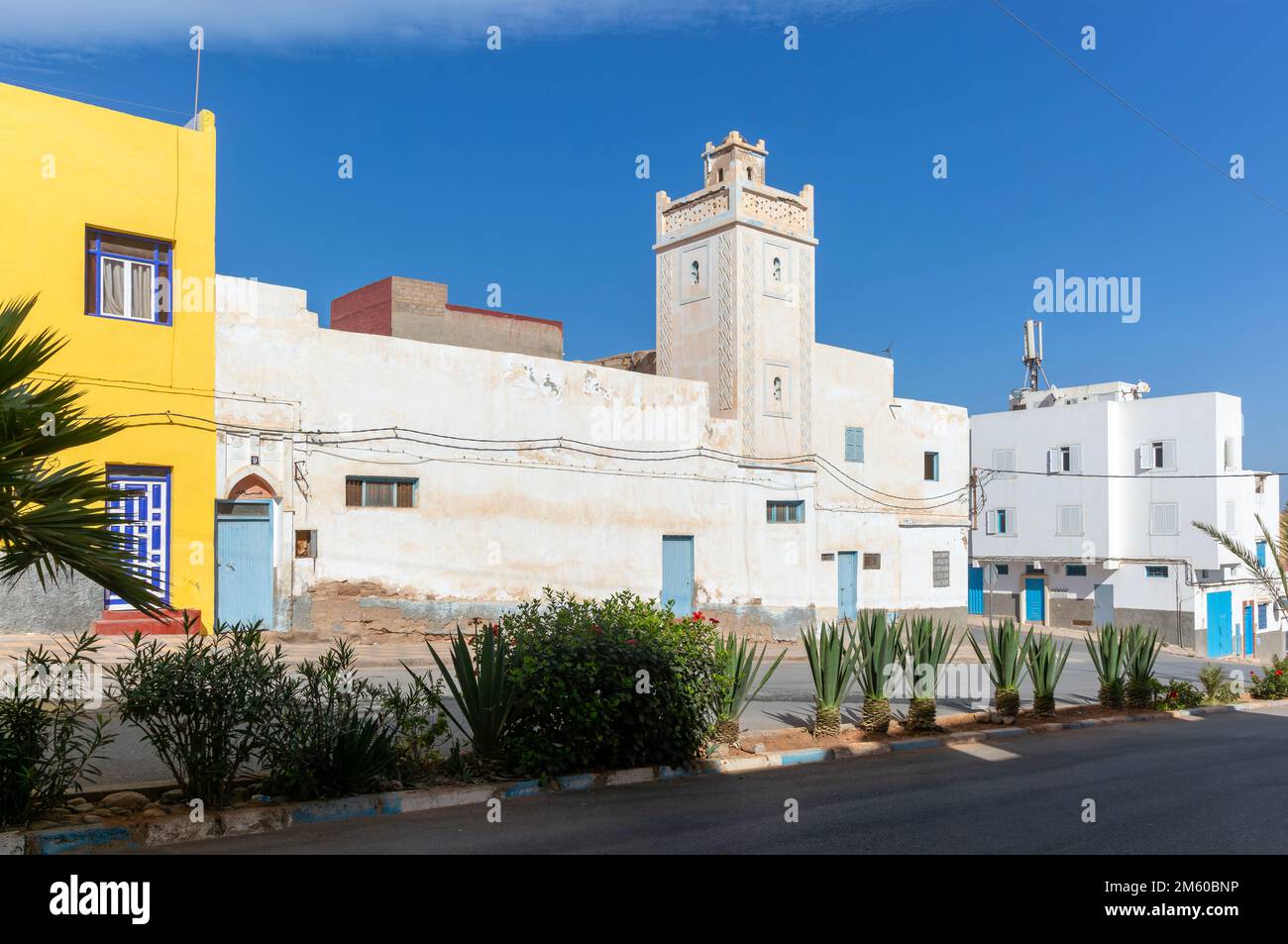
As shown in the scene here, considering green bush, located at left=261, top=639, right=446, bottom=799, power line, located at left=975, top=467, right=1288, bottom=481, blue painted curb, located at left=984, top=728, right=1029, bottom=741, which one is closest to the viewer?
green bush, located at left=261, top=639, right=446, bottom=799

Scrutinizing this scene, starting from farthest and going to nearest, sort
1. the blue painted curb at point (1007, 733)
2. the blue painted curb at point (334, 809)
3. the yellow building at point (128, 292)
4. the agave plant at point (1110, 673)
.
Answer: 1. the yellow building at point (128, 292)
2. the agave plant at point (1110, 673)
3. the blue painted curb at point (1007, 733)
4. the blue painted curb at point (334, 809)

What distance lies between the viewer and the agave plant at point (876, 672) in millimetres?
12094

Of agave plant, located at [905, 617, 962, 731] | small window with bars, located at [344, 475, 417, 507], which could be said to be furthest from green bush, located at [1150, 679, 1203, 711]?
small window with bars, located at [344, 475, 417, 507]

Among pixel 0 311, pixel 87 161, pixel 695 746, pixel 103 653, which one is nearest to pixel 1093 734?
pixel 695 746

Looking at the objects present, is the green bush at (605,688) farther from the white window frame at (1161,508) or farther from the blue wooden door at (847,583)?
the white window frame at (1161,508)

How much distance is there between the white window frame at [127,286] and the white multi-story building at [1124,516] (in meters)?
37.0

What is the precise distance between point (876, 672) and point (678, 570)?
14.2 m

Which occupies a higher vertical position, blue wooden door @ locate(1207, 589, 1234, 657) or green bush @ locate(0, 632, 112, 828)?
green bush @ locate(0, 632, 112, 828)

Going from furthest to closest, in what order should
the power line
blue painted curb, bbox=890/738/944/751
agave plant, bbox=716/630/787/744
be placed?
the power line → blue painted curb, bbox=890/738/944/751 → agave plant, bbox=716/630/787/744

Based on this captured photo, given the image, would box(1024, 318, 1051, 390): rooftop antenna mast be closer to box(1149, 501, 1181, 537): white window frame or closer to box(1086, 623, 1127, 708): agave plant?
box(1149, 501, 1181, 537): white window frame

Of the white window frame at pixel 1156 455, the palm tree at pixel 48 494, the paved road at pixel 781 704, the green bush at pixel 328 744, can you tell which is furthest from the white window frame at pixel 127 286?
the white window frame at pixel 1156 455

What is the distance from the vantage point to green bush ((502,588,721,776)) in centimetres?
911

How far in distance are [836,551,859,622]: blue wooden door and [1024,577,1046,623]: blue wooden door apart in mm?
20479
